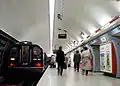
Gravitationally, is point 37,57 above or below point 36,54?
below

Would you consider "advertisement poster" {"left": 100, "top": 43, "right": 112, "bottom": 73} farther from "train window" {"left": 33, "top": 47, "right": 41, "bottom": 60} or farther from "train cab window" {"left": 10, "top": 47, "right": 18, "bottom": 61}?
"train cab window" {"left": 10, "top": 47, "right": 18, "bottom": 61}

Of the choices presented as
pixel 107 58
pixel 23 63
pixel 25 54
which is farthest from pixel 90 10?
pixel 23 63

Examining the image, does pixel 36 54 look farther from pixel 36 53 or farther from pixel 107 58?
pixel 107 58

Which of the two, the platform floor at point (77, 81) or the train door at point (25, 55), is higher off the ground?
the train door at point (25, 55)

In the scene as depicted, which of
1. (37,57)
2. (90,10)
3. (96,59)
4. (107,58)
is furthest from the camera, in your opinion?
(96,59)

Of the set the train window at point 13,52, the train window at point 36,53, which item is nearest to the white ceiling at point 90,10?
the train window at point 36,53

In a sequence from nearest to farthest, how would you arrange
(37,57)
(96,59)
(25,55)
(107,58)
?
(25,55) < (37,57) < (107,58) < (96,59)

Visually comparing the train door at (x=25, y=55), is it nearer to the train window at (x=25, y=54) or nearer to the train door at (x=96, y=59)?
the train window at (x=25, y=54)

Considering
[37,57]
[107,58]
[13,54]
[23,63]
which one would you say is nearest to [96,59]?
[107,58]

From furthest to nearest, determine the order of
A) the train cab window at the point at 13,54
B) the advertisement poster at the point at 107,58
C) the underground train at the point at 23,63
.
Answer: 1. the advertisement poster at the point at 107,58
2. the train cab window at the point at 13,54
3. the underground train at the point at 23,63

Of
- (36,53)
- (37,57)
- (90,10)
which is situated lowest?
(37,57)

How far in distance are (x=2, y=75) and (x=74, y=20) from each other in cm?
651

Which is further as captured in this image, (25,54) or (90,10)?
(90,10)

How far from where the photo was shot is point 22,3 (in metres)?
9.27
